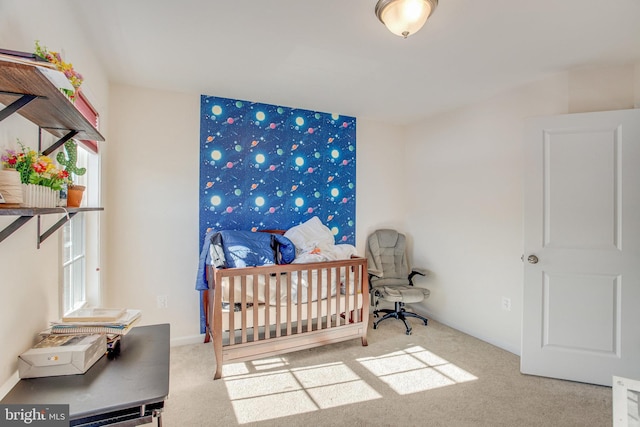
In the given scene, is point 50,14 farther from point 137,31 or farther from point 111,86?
point 111,86

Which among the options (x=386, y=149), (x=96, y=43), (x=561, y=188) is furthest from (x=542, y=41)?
(x=96, y=43)

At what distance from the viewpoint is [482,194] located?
9.82 ft

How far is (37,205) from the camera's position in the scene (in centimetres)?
98

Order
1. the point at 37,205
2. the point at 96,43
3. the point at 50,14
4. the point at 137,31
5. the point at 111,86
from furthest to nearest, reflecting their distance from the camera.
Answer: the point at 111,86, the point at 96,43, the point at 137,31, the point at 50,14, the point at 37,205

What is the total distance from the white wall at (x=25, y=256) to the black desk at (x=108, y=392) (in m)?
0.12

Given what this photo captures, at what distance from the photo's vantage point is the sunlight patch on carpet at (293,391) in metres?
1.94

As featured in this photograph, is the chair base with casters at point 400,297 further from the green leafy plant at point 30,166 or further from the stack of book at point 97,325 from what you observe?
the green leafy plant at point 30,166

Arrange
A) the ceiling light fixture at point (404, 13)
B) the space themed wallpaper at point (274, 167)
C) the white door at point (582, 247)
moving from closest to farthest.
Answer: the ceiling light fixture at point (404, 13) → the white door at point (582, 247) → the space themed wallpaper at point (274, 167)

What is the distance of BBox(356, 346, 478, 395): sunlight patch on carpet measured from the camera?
2227mm

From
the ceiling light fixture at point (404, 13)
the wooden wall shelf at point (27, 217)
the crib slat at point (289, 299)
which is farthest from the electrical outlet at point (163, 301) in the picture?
the ceiling light fixture at point (404, 13)

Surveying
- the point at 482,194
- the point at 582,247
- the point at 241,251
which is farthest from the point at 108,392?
the point at 482,194

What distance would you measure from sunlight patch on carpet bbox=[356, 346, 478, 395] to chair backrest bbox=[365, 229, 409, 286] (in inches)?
37.1

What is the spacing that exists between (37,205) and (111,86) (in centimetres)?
208

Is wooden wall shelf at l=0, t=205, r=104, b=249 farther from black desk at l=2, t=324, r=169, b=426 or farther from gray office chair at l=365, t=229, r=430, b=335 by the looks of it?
gray office chair at l=365, t=229, r=430, b=335
